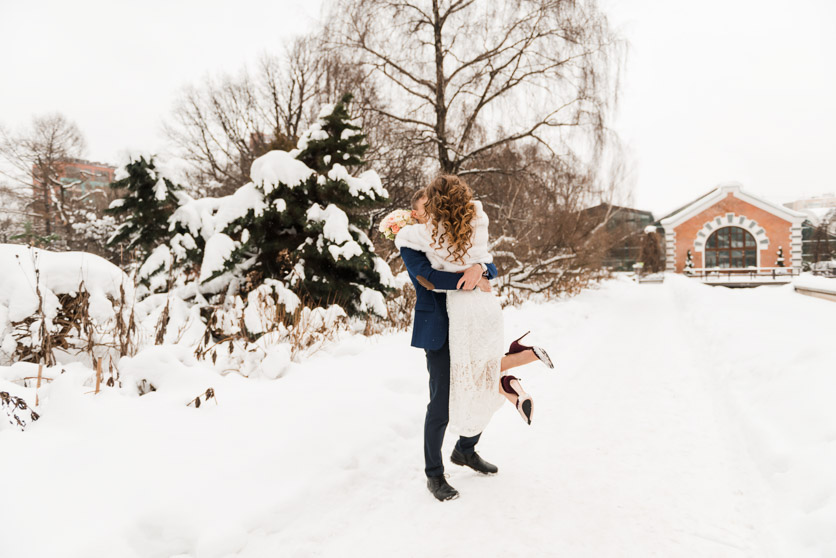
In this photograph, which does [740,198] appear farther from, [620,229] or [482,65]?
[482,65]

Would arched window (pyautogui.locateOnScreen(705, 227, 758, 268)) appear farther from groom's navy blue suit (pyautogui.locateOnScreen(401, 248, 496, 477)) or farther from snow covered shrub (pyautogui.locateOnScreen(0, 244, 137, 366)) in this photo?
snow covered shrub (pyautogui.locateOnScreen(0, 244, 137, 366))

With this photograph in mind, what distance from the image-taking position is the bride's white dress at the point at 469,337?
8.66ft

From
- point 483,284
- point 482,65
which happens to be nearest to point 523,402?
point 483,284

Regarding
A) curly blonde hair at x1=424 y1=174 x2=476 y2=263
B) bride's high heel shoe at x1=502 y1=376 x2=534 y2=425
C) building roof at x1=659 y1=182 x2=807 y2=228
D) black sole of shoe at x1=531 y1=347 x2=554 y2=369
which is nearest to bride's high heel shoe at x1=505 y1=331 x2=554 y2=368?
A: black sole of shoe at x1=531 y1=347 x2=554 y2=369

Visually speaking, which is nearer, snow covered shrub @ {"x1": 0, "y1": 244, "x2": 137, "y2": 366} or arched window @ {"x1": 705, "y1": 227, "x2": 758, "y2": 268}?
snow covered shrub @ {"x1": 0, "y1": 244, "x2": 137, "y2": 366}

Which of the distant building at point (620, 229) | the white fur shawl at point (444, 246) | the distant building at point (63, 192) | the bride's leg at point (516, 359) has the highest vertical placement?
the distant building at point (63, 192)

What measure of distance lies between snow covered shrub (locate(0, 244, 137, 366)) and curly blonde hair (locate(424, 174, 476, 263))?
270cm

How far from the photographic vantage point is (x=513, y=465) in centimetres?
305

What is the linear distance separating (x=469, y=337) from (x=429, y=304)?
32 cm

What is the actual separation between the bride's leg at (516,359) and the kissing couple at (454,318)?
0.09m

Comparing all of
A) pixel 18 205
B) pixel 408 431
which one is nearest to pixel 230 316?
pixel 408 431

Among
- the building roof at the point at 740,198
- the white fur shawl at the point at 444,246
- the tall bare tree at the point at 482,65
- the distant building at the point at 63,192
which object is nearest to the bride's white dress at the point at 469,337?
the white fur shawl at the point at 444,246

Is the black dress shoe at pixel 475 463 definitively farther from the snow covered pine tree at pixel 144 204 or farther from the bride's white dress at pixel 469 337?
the snow covered pine tree at pixel 144 204

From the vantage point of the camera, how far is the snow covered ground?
6.74 ft
